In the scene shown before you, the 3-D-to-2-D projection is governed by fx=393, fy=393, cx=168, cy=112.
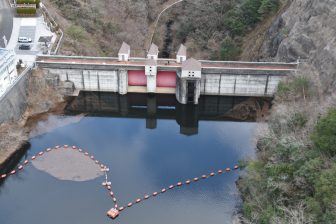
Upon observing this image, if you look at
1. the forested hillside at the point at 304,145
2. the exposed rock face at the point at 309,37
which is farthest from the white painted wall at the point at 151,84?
the exposed rock face at the point at 309,37

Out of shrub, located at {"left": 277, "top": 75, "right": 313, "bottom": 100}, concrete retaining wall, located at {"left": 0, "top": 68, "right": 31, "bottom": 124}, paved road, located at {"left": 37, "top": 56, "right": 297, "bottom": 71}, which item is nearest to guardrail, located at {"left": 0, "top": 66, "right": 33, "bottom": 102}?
concrete retaining wall, located at {"left": 0, "top": 68, "right": 31, "bottom": 124}

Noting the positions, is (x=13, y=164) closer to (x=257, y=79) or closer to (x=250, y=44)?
(x=257, y=79)

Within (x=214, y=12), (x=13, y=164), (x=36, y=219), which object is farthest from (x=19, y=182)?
(x=214, y=12)

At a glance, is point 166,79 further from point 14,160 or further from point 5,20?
point 5,20

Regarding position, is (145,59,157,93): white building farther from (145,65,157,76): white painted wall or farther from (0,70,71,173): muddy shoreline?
(0,70,71,173): muddy shoreline

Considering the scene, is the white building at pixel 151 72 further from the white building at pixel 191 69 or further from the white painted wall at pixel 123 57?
the white building at pixel 191 69

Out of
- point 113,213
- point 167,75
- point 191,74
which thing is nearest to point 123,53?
point 167,75
